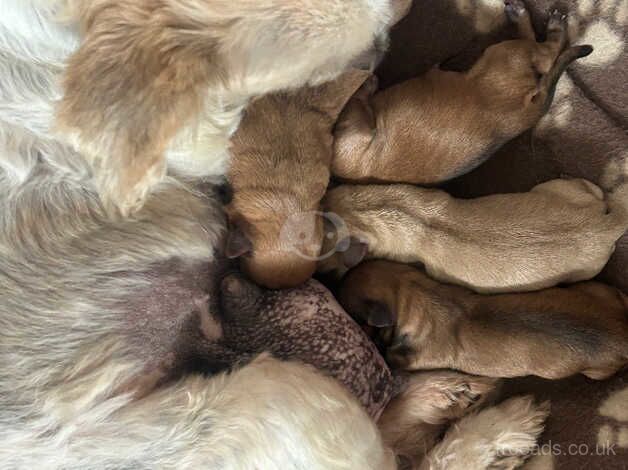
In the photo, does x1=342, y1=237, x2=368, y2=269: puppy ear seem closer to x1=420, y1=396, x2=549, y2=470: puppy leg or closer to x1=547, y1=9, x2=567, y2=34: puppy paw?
x1=420, y1=396, x2=549, y2=470: puppy leg

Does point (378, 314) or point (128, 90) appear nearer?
point (128, 90)

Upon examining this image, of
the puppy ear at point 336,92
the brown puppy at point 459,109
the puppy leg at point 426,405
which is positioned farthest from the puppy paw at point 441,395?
the puppy ear at point 336,92

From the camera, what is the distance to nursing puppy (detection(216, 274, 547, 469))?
171 cm

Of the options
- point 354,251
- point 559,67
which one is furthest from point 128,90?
point 559,67

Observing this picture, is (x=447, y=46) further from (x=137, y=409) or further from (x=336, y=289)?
(x=137, y=409)

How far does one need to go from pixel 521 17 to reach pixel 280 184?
84 cm

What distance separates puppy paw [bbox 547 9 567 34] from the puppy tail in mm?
78

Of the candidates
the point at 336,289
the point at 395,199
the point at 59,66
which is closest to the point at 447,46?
the point at 395,199

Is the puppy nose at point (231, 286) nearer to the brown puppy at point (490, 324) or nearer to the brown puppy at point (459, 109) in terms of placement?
the brown puppy at point (490, 324)

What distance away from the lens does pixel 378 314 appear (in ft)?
6.08

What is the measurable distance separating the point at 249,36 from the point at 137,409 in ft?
2.63

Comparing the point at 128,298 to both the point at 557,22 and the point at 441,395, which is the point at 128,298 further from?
the point at 557,22

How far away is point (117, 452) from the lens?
1.47 metres

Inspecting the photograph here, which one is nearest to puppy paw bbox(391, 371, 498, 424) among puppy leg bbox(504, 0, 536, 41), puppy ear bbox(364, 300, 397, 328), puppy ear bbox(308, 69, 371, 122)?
puppy ear bbox(364, 300, 397, 328)
